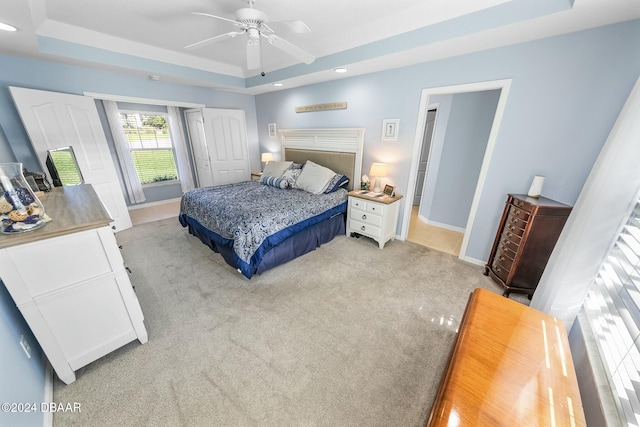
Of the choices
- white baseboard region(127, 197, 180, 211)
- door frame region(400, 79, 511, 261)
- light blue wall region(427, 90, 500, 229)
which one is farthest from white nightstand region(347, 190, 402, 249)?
white baseboard region(127, 197, 180, 211)

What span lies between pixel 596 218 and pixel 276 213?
244 cm

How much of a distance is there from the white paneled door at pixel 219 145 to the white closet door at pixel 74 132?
5.15 ft

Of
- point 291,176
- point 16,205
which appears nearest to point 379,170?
point 291,176

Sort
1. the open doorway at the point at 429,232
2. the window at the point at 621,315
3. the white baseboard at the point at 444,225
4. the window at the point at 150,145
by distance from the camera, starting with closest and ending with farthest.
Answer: the window at the point at 621,315, the open doorway at the point at 429,232, the white baseboard at the point at 444,225, the window at the point at 150,145

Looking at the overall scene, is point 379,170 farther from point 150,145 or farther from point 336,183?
point 150,145

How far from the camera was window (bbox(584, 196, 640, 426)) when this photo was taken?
0.92 meters

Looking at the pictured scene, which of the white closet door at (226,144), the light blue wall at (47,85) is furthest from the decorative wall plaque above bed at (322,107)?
the light blue wall at (47,85)

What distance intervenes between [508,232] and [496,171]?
2.28 ft

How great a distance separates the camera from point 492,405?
0.78m

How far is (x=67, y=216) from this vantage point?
1.46m

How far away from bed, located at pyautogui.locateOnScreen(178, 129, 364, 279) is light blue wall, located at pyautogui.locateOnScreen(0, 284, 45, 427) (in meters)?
1.38

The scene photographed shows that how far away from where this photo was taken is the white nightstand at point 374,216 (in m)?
3.01

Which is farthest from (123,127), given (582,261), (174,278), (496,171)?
(582,261)

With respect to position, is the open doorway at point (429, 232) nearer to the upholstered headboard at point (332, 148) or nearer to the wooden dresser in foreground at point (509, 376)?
the upholstered headboard at point (332, 148)
